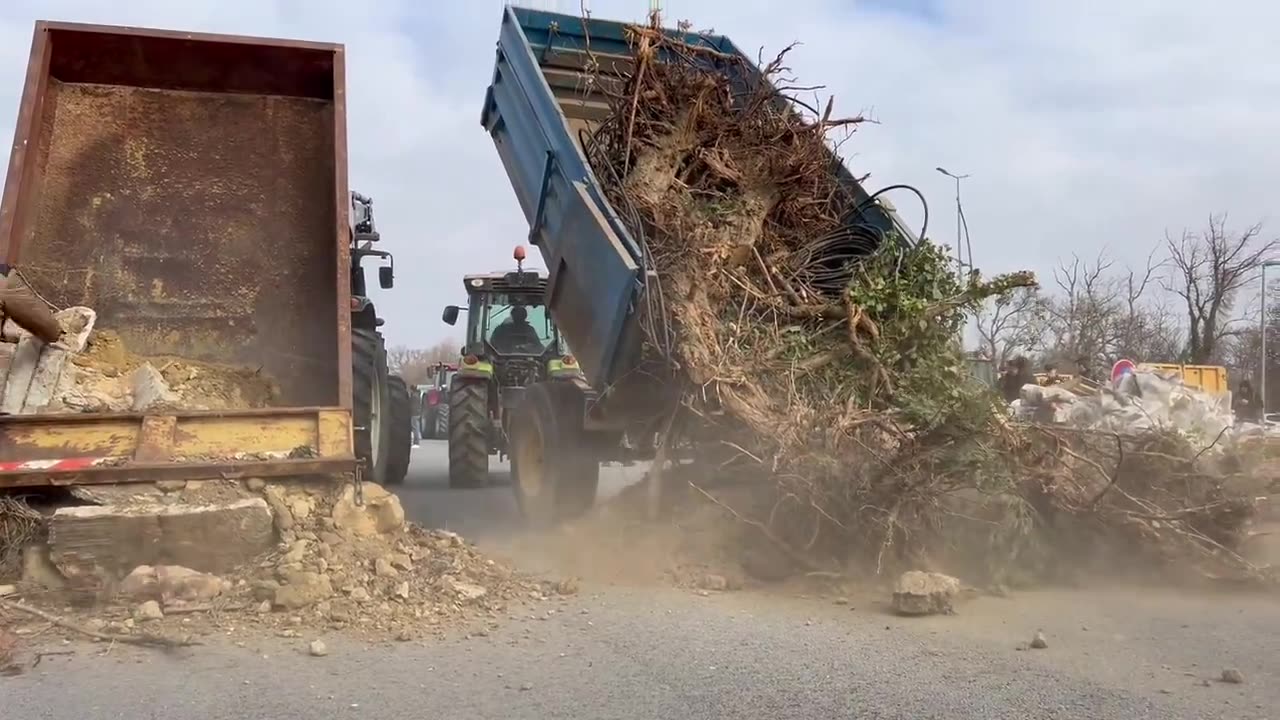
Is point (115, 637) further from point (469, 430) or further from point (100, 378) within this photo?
point (469, 430)

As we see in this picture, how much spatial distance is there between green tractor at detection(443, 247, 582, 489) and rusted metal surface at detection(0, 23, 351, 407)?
3551mm

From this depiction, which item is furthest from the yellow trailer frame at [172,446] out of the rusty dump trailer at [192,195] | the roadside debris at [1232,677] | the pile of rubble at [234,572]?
the roadside debris at [1232,677]

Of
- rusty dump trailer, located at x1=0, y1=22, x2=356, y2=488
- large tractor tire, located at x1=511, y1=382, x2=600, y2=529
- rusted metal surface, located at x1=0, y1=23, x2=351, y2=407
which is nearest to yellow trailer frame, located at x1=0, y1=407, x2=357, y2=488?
rusty dump trailer, located at x1=0, y1=22, x2=356, y2=488

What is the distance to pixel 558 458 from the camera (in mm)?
7254

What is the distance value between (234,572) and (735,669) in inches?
90.2

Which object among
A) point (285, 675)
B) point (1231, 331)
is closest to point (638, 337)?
point (285, 675)

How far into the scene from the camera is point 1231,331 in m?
32.1

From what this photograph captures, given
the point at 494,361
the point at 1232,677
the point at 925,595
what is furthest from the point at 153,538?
the point at 494,361

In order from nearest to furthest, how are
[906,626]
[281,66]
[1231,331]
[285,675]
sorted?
[285,675]
[906,626]
[281,66]
[1231,331]

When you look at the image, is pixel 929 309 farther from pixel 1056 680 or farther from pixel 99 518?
pixel 99 518

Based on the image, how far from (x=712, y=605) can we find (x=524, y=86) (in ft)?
13.1

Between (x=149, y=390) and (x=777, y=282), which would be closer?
(x=149, y=390)

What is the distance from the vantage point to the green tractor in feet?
34.5

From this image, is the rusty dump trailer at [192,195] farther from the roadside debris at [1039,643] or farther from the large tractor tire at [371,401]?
the roadside debris at [1039,643]
